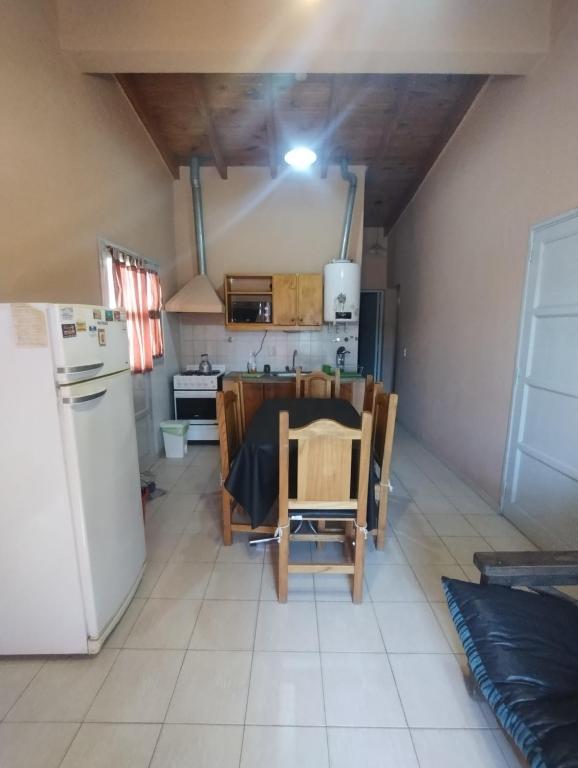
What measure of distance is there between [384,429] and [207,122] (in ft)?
10.7

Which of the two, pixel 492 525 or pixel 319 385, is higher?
pixel 319 385

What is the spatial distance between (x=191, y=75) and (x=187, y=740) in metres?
4.13

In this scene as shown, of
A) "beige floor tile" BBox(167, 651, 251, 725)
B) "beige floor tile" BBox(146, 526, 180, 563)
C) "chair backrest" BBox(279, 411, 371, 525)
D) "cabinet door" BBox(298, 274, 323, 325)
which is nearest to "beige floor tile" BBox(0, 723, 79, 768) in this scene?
"beige floor tile" BBox(167, 651, 251, 725)

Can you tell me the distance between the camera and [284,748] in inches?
44.7

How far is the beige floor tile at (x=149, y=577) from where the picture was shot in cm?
179

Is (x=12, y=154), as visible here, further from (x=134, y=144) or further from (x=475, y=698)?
(x=475, y=698)

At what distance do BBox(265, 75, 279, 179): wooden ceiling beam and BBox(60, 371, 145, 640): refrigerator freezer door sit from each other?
2.81 metres

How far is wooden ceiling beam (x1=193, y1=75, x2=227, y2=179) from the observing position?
9.27 feet

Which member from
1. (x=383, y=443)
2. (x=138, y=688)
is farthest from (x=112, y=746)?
(x=383, y=443)

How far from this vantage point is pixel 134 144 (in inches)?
116

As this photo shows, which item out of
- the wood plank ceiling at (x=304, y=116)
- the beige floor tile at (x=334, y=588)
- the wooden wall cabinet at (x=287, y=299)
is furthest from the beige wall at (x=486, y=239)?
the beige floor tile at (x=334, y=588)

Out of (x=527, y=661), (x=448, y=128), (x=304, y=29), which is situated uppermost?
(x=448, y=128)

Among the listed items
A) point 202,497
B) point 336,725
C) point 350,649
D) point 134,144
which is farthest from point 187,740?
point 134,144

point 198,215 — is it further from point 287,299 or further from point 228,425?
point 228,425
